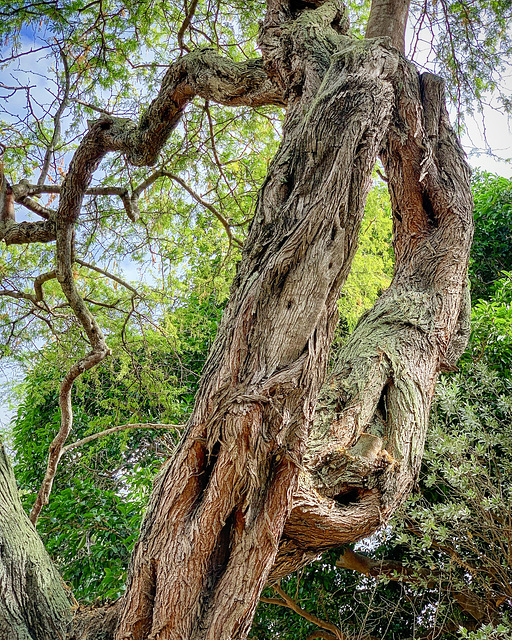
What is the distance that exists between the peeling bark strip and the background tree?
0.03 meters

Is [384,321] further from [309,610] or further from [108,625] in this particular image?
[309,610]

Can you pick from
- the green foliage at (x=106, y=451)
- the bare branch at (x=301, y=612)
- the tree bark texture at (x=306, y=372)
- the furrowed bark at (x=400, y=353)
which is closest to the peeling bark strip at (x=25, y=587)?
the tree bark texture at (x=306, y=372)

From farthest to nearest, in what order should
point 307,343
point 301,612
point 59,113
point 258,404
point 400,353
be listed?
point 301,612 < point 59,113 < point 400,353 < point 307,343 < point 258,404

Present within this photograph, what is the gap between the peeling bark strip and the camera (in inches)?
62.8

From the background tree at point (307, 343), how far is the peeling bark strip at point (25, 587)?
0.03 metres

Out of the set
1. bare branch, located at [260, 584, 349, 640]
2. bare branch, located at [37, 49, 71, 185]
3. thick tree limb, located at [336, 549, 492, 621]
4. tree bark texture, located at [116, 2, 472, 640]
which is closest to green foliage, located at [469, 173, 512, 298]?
thick tree limb, located at [336, 549, 492, 621]

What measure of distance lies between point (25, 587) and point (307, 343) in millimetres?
1087

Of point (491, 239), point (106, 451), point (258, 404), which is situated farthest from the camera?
point (491, 239)

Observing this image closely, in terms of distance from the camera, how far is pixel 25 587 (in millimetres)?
1687

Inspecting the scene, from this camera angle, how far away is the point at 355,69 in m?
2.08

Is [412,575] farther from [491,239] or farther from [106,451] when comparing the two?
[491,239]

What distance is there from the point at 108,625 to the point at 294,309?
3.49 ft

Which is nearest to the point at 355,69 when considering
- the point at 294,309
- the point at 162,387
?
the point at 294,309

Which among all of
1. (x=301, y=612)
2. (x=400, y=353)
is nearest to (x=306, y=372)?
(x=400, y=353)
